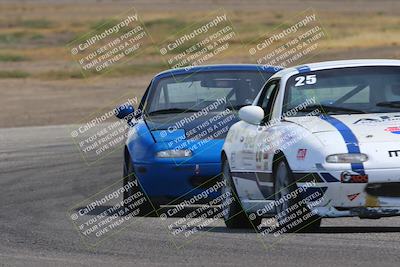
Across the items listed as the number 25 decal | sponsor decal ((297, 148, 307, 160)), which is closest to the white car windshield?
the number 25 decal

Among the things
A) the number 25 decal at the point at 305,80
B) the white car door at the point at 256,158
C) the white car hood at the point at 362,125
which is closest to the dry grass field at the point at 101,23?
the white car door at the point at 256,158

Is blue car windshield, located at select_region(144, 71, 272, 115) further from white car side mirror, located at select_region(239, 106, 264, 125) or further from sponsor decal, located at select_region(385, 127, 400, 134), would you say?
sponsor decal, located at select_region(385, 127, 400, 134)

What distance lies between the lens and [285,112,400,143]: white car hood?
9.85 metres

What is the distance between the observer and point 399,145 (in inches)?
383

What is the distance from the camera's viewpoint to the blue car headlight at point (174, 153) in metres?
12.7

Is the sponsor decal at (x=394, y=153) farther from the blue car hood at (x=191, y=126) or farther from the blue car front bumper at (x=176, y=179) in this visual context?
the blue car hood at (x=191, y=126)

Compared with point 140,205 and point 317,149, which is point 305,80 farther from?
point 140,205

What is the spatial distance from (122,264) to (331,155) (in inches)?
76.1

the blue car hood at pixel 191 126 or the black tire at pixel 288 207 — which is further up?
the blue car hood at pixel 191 126

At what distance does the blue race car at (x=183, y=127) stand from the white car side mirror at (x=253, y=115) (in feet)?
5.91

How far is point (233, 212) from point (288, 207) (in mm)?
1400

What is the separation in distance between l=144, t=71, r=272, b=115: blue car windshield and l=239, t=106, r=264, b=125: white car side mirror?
9.65 ft

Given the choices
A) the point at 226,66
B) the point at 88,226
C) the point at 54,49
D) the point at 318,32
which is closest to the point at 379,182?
the point at 88,226

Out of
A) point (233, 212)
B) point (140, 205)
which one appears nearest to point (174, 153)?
point (140, 205)
